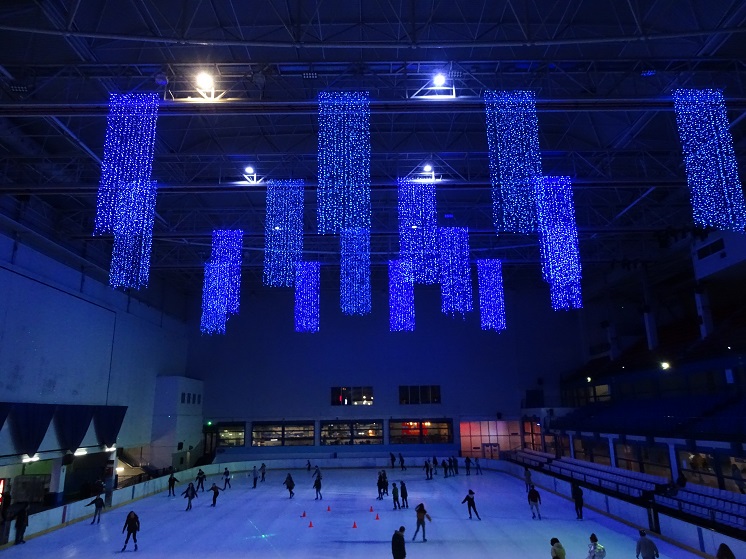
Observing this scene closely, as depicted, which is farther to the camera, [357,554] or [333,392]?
[333,392]

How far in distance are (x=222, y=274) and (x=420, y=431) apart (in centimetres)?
2115

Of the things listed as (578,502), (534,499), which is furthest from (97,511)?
(578,502)

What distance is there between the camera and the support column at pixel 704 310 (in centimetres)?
2812

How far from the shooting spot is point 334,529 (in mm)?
16359

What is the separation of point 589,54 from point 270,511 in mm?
19233

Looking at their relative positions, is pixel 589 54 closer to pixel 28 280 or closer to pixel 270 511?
pixel 270 511

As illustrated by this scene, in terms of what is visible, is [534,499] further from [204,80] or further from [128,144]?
[128,144]

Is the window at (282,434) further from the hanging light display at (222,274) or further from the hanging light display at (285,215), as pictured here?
the hanging light display at (285,215)

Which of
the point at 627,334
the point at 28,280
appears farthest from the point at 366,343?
the point at 28,280

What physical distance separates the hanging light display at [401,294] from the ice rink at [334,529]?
9.11m

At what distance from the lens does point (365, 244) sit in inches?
1011

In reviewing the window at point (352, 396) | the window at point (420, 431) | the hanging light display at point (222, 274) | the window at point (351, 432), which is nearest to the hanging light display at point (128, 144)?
the hanging light display at point (222, 274)

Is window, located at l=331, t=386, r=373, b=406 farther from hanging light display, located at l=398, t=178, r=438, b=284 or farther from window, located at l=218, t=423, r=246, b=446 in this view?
hanging light display, located at l=398, t=178, r=438, b=284

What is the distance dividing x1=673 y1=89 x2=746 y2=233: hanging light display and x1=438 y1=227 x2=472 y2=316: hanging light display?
9668 mm
